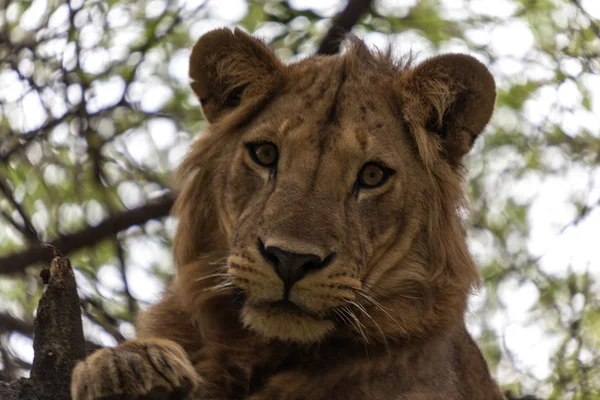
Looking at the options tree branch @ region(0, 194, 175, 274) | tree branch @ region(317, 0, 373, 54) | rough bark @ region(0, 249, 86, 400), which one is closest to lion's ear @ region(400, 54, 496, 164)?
tree branch @ region(317, 0, 373, 54)

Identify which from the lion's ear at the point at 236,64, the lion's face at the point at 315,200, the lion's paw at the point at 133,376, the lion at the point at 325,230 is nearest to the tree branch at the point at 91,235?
the lion at the point at 325,230

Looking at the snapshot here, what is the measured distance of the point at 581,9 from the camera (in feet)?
22.0

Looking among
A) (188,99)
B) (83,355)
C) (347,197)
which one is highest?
(83,355)

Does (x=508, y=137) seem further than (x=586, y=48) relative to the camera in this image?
Yes

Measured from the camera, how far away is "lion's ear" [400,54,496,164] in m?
4.63

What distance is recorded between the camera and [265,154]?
4.43m

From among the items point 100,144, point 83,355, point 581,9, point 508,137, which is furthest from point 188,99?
point 83,355

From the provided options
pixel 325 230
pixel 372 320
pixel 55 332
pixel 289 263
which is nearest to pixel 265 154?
pixel 325 230

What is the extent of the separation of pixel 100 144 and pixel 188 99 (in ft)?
3.61

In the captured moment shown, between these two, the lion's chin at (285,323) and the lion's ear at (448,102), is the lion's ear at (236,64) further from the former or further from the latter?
the lion's chin at (285,323)

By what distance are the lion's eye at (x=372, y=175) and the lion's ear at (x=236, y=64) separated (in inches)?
28.9

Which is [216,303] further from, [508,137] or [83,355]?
[508,137]

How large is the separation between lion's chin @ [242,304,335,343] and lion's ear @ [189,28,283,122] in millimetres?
1274

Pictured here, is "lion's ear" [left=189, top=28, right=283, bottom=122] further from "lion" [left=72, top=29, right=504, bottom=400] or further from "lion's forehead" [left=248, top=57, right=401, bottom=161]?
"lion's forehead" [left=248, top=57, right=401, bottom=161]
